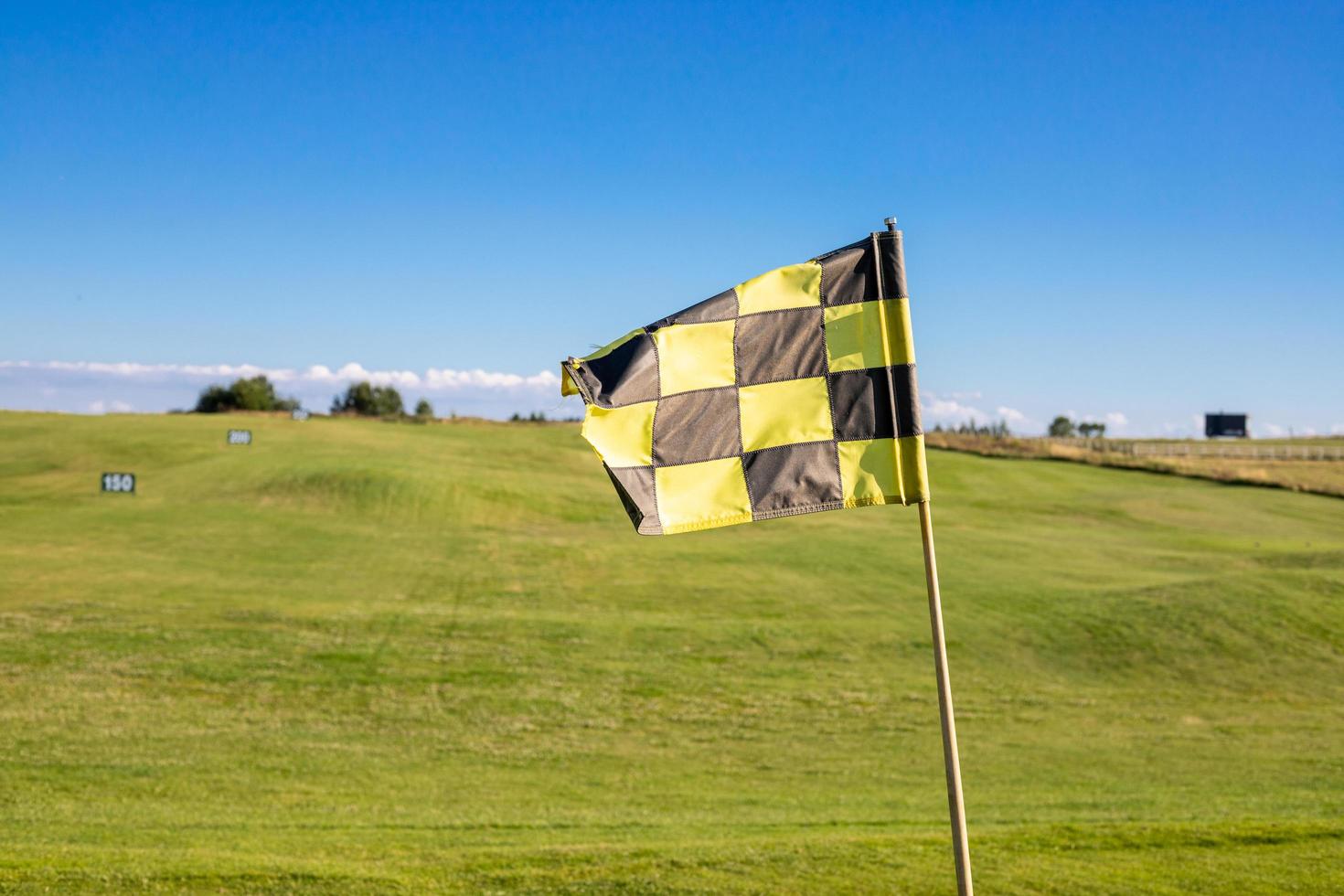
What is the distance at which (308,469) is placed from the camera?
4844 cm

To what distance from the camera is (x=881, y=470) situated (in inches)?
254

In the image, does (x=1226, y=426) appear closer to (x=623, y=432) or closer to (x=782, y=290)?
(x=782, y=290)

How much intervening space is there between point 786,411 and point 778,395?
0.11 m

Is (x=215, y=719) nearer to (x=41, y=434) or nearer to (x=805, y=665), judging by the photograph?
(x=805, y=665)

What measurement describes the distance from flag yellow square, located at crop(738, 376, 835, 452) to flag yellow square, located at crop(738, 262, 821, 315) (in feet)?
1.44

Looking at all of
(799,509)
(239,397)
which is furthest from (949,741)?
(239,397)

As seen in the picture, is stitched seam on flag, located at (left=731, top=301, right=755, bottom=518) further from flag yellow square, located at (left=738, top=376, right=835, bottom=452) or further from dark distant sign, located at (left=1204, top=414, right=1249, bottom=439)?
dark distant sign, located at (left=1204, top=414, right=1249, bottom=439)

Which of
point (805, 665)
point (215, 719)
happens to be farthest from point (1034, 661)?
point (215, 719)

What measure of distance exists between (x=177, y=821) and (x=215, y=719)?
21.1 ft

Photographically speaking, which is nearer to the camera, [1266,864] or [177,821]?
[1266,864]

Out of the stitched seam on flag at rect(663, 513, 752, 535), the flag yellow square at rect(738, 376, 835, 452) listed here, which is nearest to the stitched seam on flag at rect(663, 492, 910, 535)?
the stitched seam on flag at rect(663, 513, 752, 535)

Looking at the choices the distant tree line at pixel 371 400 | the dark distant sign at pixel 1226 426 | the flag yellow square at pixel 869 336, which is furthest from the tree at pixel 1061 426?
the flag yellow square at pixel 869 336

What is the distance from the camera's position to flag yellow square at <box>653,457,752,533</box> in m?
6.36

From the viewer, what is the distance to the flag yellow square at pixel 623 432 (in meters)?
6.24
